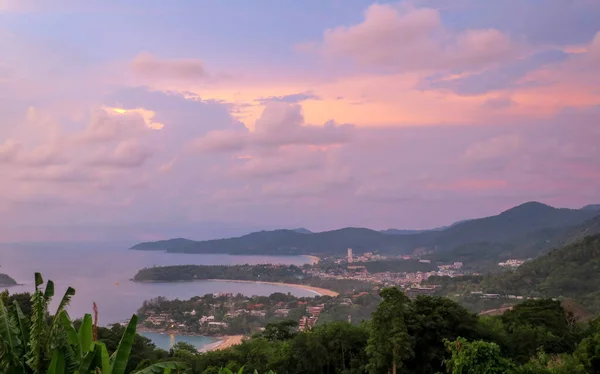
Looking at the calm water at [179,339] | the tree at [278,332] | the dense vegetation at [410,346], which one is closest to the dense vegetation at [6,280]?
the calm water at [179,339]

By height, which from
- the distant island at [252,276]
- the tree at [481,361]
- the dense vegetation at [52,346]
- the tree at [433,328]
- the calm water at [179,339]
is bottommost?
the calm water at [179,339]

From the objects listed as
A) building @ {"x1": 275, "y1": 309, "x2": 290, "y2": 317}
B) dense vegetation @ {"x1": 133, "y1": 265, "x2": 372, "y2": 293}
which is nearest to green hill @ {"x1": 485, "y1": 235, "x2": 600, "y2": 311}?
dense vegetation @ {"x1": 133, "y1": 265, "x2": 372, "y2": 293}

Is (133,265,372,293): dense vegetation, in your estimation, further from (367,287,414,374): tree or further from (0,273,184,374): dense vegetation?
(0,273,184,374): dense vegetation

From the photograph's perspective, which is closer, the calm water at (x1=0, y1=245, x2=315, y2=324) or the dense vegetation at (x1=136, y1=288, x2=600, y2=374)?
the dense vegetation at (x1=136, y1=288, x2=600, y2=374)

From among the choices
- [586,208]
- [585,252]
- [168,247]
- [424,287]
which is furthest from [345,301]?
[586,208]

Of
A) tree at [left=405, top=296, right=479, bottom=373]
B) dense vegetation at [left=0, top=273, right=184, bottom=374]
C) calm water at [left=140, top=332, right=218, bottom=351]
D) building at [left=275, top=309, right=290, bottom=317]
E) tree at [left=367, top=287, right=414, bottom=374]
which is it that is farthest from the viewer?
building at [left=275, top=309, right=290, bottom=317]

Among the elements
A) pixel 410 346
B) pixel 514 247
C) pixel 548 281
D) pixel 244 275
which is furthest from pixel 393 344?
pixel 514 247

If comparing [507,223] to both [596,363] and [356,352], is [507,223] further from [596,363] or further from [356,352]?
[596,363]

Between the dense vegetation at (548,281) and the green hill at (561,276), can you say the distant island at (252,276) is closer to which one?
the dense vegetation at (548,281)
